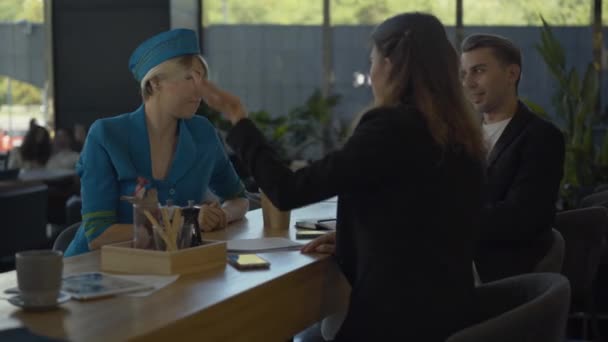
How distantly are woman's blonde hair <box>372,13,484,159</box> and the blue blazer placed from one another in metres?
1.01

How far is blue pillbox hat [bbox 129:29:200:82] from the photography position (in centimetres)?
269

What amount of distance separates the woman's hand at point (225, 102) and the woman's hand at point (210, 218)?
47 centimetres

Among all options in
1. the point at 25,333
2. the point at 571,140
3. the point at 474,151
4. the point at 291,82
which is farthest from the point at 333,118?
the point at 25,333

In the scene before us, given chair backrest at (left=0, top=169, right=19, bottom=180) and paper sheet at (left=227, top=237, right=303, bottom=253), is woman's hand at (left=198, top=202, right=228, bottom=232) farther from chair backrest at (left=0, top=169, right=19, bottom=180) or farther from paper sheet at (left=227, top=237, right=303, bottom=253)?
chair backrest at (left=0, top=169, right=19, bottom=180)

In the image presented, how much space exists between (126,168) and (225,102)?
1.99 ft

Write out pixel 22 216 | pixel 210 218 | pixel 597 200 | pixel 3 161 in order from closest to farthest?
pixel 210 218 < pixel 597 200 < pixel 22 216 < pixel 3 161

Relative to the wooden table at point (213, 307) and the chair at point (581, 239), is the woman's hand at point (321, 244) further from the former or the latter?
the chair at point (581, 239)

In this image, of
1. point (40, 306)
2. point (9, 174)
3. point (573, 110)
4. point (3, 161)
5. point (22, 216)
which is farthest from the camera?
point (3, 161)

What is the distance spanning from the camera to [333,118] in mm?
10297

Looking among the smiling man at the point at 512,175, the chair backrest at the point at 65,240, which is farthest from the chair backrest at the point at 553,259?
the chair backrest at the point at 65,240

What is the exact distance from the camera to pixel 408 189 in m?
1.97

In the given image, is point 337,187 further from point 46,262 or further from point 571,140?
point 571,140

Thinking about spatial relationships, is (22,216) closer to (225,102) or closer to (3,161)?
(3,161)

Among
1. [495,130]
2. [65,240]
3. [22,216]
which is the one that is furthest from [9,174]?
[495,130]
